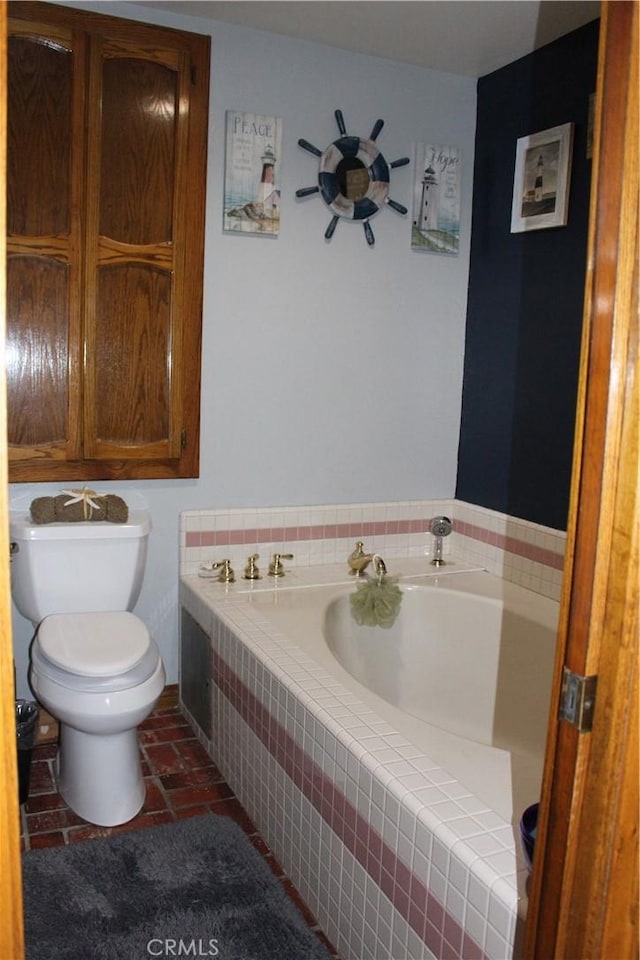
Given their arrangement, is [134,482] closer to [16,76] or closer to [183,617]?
[183,617]

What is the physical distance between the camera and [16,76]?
2.56 m

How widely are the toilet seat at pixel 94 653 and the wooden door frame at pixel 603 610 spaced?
140cm

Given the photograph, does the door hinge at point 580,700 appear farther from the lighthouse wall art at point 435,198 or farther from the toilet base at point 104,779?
the lighthouse wall art at point 435,198

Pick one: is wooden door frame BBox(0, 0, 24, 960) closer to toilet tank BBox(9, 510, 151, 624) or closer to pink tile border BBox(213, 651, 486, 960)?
pink tile border BBox(213, 651, 486, 960)

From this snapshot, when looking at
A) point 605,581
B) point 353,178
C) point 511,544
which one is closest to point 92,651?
point 511,544

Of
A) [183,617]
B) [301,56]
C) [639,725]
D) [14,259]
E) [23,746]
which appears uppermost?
[301,56]

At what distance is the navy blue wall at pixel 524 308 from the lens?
9.17 ft

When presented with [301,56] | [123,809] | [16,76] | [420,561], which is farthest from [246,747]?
[301,56]

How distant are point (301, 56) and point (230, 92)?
1.01 ft

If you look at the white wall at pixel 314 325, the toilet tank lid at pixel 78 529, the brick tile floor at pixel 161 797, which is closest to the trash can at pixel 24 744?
the brick tile floor at pixel 161 797

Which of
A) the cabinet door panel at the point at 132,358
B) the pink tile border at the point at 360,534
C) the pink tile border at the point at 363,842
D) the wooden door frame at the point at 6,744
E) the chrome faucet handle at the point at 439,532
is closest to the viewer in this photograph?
the wooden door frame at the point at 6,744

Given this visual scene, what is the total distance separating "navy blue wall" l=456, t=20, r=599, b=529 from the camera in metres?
2.79

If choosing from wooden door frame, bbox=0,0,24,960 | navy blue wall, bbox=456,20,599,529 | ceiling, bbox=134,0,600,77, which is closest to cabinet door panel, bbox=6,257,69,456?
ceiling, bbox=134,0,600,77

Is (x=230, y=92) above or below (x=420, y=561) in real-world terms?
above
